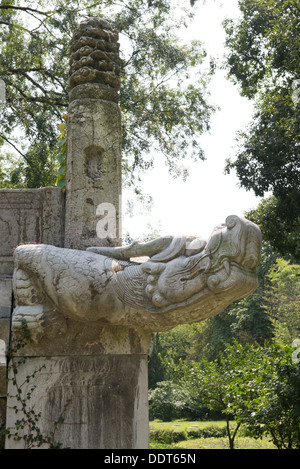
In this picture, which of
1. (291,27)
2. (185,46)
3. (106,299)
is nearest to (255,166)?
(291,27)

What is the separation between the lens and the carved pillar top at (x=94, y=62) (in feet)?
11.0

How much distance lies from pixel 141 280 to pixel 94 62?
1.64 meters

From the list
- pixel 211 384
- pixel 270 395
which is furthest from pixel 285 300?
pixel 270 395

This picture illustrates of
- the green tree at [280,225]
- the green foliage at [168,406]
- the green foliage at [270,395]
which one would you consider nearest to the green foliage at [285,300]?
the green foliage at [168,406]

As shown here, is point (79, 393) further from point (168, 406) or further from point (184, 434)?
point (168, 406)

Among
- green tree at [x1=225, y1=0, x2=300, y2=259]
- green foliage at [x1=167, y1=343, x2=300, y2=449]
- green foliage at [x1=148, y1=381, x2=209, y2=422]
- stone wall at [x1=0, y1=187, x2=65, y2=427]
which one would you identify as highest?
green tree at [x1=225, y1=0, x2=300, y2=259]

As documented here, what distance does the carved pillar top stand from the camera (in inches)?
132

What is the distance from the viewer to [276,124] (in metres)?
8.10

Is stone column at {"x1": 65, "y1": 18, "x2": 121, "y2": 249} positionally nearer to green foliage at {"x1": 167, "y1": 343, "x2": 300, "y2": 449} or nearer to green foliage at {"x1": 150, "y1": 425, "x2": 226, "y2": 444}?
green foliage at {"x1": 167, "y1": 343, "x2": 300, "y2": 449}

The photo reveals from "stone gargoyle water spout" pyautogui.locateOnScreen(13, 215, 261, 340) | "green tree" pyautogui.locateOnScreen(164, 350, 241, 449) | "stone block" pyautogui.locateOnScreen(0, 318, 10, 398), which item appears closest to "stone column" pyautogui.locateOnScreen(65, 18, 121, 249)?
"stone gargoyle water spout" pyautogui.locateOnScreen(13, 215, 261, 340)

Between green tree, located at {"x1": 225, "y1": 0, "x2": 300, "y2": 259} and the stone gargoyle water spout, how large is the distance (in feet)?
17.2

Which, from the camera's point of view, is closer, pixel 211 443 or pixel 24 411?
pixel 24 411

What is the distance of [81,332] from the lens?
285 cm
